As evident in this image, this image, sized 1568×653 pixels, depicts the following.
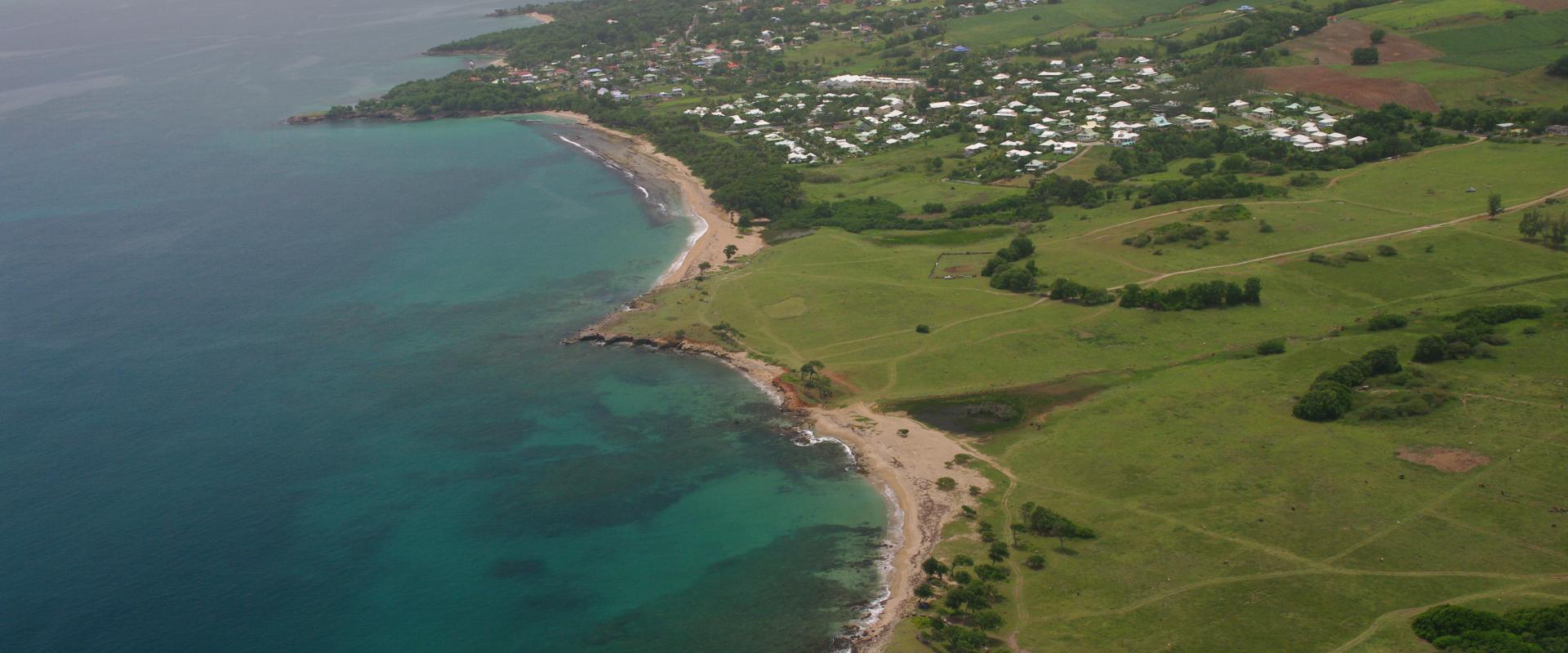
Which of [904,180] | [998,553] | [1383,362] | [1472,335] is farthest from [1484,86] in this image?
[998,553]

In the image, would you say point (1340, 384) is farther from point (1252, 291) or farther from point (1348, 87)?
point (1348, 87)

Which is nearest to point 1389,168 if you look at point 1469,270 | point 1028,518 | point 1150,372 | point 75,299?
point 1469,270

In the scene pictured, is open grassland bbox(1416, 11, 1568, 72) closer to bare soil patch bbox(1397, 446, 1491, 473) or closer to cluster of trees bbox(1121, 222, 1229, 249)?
cluster of trees bbox(1121, 222, 1229, 249)

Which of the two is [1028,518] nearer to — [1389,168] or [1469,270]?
[1469,270]

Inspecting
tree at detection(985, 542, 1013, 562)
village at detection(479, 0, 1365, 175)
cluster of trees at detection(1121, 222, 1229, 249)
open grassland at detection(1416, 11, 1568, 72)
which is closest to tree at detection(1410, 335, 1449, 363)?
cluster of trees at detection(1121, 222, 1229, 249)

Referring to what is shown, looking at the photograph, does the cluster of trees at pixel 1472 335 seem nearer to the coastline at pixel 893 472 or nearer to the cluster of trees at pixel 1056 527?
the cluster of trees at pixel 1056 527

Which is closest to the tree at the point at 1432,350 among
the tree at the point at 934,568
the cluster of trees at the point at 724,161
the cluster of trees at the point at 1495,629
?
the cluster of trees at the point at 1495,629
